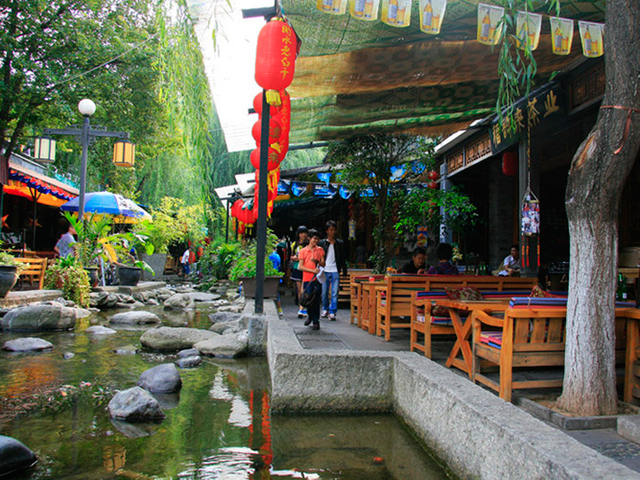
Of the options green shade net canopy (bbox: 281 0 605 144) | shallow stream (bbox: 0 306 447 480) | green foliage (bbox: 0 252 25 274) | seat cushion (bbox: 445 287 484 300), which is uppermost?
green shade net canopy (bbox: 281 0 605 144)

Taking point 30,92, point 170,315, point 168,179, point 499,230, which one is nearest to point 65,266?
point 170,315

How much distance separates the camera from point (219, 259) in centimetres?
1844

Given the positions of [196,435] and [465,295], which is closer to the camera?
[196,435]

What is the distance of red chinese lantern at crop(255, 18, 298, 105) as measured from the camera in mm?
5766

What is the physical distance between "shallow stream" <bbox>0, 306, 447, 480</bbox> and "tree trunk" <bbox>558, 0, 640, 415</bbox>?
3.91 feet

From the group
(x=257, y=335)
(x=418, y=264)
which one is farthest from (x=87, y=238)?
(x=418, y=264)

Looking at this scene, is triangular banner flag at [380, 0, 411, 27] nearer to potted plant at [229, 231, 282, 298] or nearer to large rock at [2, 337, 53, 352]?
large rock at [2, 337, 53, 352]

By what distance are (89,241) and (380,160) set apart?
7.00m

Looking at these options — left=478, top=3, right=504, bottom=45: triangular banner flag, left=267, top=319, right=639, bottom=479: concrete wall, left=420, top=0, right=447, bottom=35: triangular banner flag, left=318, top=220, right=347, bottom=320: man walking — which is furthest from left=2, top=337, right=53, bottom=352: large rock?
left=478, top=3, right=504, bottom=45: triangular banner flag

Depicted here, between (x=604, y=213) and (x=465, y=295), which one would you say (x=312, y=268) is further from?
(x=604, y=213)

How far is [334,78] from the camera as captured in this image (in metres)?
7.01

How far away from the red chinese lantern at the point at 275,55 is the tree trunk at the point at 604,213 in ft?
Answer: 11.5

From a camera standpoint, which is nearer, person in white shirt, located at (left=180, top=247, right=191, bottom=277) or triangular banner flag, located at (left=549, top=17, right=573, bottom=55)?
triangular banner flag, located at (left=549, top=17, right=573, bottom=55)

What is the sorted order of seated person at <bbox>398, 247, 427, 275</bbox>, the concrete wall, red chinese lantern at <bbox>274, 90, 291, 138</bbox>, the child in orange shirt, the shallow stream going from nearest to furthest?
1. the concrete wall
2. the shallow stream
3. the child in orange shirt
4. red chinese lantern at <bbox>274, 90, 291, 138</bbox>
5. seated person at <bbox>398, 247, 427, 275</bbox>
